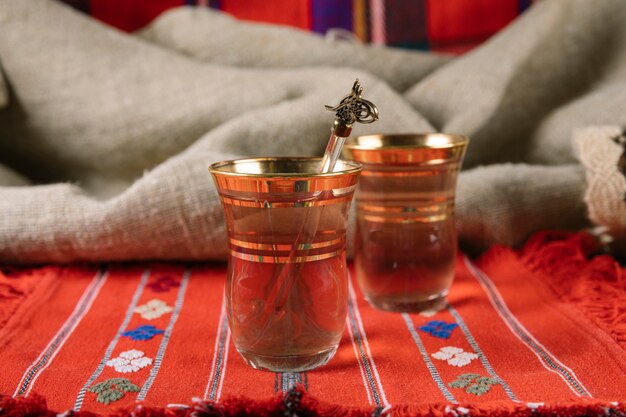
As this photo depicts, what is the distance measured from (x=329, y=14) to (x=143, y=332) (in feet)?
2.62

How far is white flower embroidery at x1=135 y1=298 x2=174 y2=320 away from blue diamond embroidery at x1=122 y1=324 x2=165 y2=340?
1.5 inches

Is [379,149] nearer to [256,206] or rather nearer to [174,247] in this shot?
[256,206]

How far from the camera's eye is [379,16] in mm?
1392

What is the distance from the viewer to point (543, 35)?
3.93 feet

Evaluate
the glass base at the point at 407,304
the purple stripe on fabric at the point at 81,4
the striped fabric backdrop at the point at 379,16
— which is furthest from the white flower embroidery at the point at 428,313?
the purple stripe on fabric at the point at 81,4

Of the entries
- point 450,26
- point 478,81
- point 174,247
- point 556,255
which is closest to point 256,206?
point 174,247

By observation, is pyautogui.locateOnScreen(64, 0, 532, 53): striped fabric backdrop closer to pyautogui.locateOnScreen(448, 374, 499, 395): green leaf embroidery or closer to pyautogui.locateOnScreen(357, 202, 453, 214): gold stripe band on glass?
pyautogui.locateOnScreen(357, 202, 453, 214): gold stripe band on glass

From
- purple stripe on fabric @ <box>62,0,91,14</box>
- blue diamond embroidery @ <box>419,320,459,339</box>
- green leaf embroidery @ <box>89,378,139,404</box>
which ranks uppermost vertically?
purple stripe on fabric @ <box>62,0,91,14</box>

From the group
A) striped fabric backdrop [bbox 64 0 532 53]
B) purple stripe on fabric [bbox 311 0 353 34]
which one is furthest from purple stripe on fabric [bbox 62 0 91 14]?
purple stripe on fabric [bbox 311 0 353 34]

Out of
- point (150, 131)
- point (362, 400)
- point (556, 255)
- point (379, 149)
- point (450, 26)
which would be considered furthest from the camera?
point (450, 26)

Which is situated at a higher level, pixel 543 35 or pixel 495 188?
pixel 543 35

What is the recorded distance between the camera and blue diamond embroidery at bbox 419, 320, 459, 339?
29.4 inches

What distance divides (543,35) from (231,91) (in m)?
0.48

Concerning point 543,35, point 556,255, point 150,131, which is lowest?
point 556,255
